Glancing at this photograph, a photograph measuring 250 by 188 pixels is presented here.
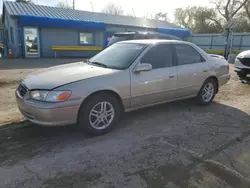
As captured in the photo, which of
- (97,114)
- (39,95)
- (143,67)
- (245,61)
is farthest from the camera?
(245,61)

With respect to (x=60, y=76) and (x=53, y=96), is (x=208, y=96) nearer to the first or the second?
(x=60, y=76)

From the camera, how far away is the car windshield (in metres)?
4.01

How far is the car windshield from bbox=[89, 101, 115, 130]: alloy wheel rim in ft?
2.50

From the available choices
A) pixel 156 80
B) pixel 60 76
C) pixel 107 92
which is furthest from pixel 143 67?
pixel 60 76

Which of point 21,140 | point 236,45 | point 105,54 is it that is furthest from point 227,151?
point 236,45

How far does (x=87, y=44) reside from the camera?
19266mm

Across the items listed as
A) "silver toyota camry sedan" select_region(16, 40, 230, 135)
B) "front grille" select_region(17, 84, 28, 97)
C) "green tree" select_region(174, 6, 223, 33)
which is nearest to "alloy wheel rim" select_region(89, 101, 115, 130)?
"silver toyota camry sedan" select_region(16, 40, 230, 135)

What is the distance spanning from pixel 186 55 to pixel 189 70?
0.37 meters

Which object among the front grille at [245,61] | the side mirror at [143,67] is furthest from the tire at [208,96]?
the front grille at [245,61]

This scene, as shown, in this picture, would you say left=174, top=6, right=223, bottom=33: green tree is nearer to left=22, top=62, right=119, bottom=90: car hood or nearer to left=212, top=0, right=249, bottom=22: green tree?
left=212, top=0, right=249, bottom=22: green tree

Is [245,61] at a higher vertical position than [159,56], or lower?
lower

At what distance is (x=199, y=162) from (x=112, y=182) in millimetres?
1275

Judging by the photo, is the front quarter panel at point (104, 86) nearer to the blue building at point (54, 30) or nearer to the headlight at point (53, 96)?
the headlight at point (53, 96)

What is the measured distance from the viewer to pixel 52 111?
3.15 meters
